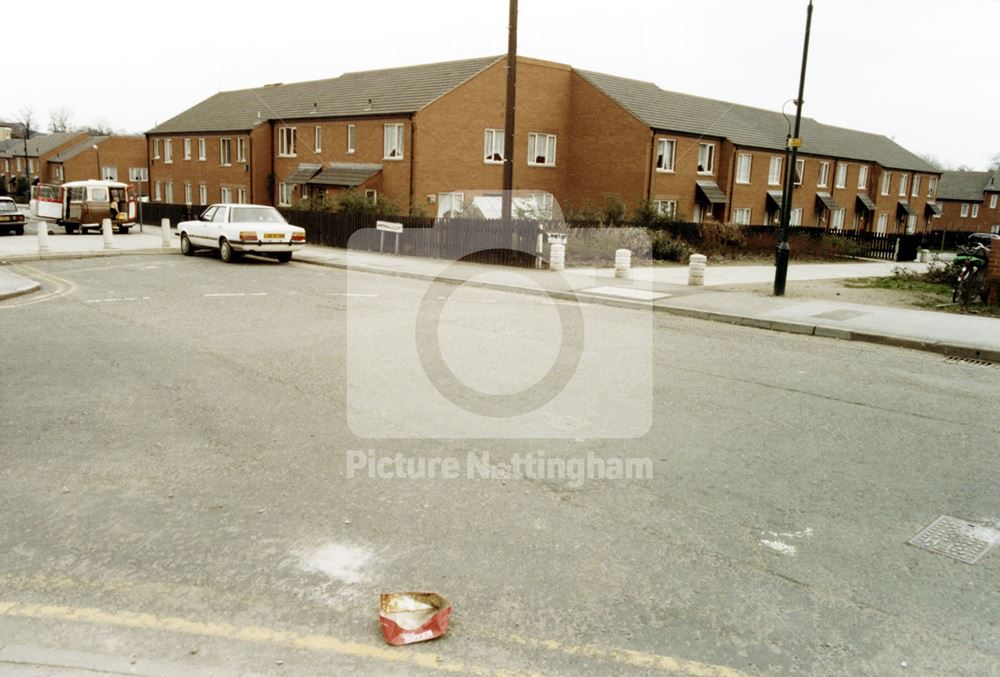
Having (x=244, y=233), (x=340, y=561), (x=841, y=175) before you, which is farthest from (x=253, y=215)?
(x=841, y=175)

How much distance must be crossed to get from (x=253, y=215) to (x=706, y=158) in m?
25.6

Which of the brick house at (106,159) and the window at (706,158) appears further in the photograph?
the brick house at (106,159)

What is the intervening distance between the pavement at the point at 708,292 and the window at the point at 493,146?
11.6 m

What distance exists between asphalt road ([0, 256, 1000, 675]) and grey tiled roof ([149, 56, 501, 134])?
2715 centimetres

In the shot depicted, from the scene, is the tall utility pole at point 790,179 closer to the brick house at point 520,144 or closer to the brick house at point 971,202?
the brick house at point 520,144

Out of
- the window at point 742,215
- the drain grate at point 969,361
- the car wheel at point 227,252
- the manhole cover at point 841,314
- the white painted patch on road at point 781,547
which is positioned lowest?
the white painted patch on road at point 781,547

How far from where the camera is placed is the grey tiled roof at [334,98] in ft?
113

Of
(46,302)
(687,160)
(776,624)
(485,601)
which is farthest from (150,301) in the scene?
(687,160)

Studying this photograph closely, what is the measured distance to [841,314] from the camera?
14320 millimetres

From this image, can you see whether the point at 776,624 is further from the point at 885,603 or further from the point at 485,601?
the point at 485,601

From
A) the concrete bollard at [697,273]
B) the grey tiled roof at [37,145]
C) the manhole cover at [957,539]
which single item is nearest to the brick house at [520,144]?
the concrete bollard at [697,273]

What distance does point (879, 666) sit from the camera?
3.44 meters

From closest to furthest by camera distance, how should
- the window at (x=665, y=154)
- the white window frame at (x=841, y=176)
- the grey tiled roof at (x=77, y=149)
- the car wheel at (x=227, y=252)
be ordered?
the car wheel at (x=227, y=252) < the window at (x=665, y=154) < the white window frame at (x=841, y=176) < the grey tiled roof at (x=77, y=149)

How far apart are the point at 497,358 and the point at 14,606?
6.50 metres
